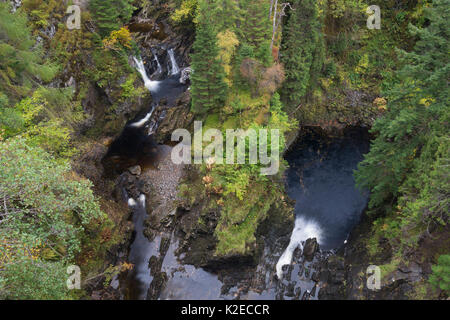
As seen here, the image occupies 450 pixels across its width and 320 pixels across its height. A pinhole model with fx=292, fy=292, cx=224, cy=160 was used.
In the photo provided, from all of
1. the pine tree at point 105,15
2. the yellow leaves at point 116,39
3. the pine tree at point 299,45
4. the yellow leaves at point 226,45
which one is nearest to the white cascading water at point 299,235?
the pine tree at point 299,45

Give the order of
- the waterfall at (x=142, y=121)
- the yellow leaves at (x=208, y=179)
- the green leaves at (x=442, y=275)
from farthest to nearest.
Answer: the waterfall at (x=142, y=121)
the yellow leaves at (x=208, y=179)
the green leaves at (x=442, y=275)

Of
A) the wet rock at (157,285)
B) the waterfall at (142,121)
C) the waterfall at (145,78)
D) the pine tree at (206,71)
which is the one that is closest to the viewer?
the wet rock at (157,285)

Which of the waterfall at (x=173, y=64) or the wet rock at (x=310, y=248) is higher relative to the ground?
the waterfall at (x=173, y=64)

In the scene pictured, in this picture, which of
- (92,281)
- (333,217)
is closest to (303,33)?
(333,217)

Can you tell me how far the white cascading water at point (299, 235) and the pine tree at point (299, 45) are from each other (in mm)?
14092

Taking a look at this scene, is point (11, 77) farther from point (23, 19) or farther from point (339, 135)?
point (339, 135)

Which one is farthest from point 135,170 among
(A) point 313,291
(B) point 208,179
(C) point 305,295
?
(A) point 313,291

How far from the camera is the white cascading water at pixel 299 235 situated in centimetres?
2413

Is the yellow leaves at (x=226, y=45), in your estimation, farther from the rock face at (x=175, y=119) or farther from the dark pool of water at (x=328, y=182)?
the dark pool of water at (x=328, y=182)

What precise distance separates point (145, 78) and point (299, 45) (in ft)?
61.6

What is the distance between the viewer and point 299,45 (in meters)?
30.7

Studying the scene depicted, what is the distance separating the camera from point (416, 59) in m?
18.5

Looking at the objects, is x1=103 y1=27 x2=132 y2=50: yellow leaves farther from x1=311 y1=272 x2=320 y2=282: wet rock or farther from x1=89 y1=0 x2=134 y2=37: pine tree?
x1=311 y1=272 x2=320 y2=282: wet rock

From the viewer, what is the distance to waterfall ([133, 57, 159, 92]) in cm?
3581
